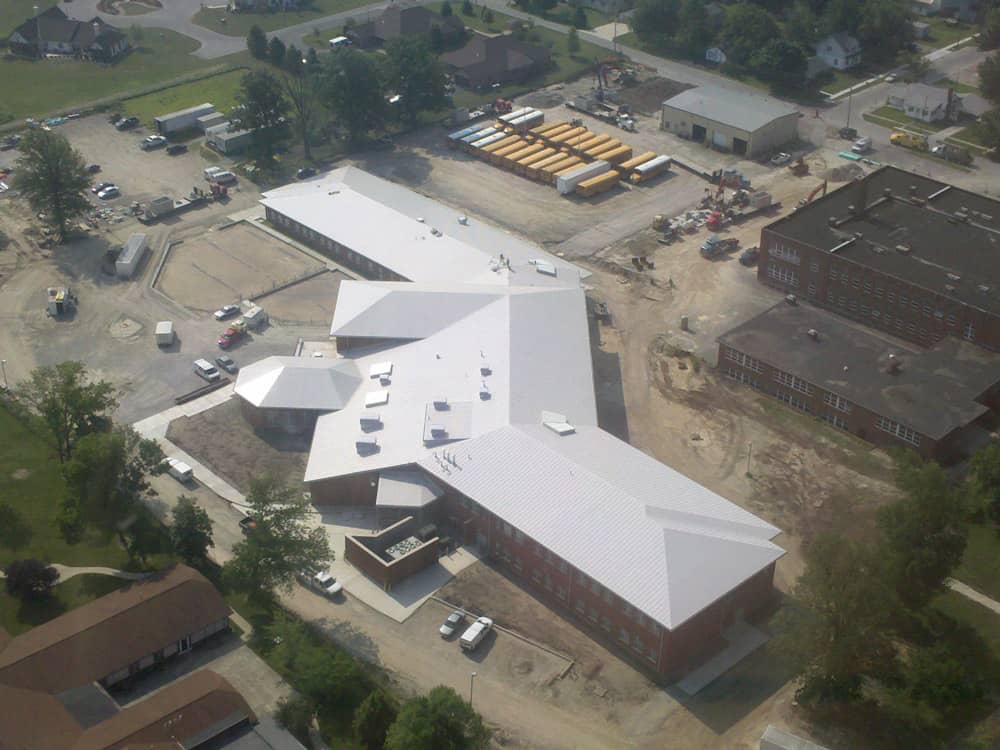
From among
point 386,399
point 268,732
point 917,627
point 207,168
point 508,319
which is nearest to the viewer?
point 268,732

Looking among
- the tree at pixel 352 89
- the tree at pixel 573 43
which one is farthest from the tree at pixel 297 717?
the tree at pixel 573 43

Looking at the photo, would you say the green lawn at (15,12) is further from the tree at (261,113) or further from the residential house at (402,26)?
the tree at (261,113)

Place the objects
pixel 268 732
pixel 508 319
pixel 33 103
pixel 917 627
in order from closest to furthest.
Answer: pixel 268 732, pixel 917 627, pixel 508 319, pixel 33 103

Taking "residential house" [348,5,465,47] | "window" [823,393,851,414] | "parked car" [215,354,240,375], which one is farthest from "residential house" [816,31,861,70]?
"parked car" [215,354,240,375]

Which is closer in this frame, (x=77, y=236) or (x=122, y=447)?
(x=122, y=447)

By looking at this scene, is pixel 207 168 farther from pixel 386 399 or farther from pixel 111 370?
pixel 386 399

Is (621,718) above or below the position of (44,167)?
below

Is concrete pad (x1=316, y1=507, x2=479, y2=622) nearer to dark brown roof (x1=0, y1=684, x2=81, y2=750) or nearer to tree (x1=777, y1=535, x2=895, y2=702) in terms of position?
dark brown roof (x1=0, y1=684, x2=81, y2=750)

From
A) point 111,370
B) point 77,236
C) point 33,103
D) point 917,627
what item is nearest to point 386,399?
point 111,370
